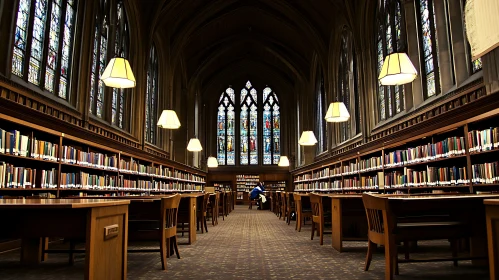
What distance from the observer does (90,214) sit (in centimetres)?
226

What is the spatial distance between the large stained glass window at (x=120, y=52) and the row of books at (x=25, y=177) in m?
5.35

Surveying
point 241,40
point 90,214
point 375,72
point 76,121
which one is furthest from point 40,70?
point 241,40

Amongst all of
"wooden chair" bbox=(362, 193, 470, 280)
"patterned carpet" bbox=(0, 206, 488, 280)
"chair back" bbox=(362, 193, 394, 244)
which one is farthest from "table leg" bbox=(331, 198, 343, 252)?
"wooden chair" bbox=(362, 193, 470, 280)

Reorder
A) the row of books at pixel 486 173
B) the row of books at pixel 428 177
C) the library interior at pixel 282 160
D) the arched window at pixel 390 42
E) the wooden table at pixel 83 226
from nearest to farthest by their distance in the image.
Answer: the wooden table at pixel 83 226 < the library interior at pixel 282 160 < the row of books at pixel 486 173 < the row of books at pixel 428 177 < the arched window at pixel 390 42

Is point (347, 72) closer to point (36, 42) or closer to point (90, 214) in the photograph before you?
point (36, 42)

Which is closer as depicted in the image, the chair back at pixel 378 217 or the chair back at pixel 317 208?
the chair back at pixel 378 217

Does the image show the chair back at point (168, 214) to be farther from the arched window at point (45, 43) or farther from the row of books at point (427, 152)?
the arched window at point (45, 43)

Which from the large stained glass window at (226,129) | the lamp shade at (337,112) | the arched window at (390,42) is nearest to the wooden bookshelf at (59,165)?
the lamp shade at (337,112)

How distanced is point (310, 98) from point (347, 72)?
5969mm

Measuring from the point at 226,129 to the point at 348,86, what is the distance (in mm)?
11420

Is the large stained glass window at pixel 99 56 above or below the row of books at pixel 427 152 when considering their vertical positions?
above

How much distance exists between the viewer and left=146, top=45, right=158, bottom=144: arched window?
1457 cm

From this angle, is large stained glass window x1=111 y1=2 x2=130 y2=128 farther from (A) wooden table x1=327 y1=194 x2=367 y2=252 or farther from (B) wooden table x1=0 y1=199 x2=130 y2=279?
(B) wooden table x1=0 y1=199 x2=130 y2=279

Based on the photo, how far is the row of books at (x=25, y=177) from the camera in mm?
4883
